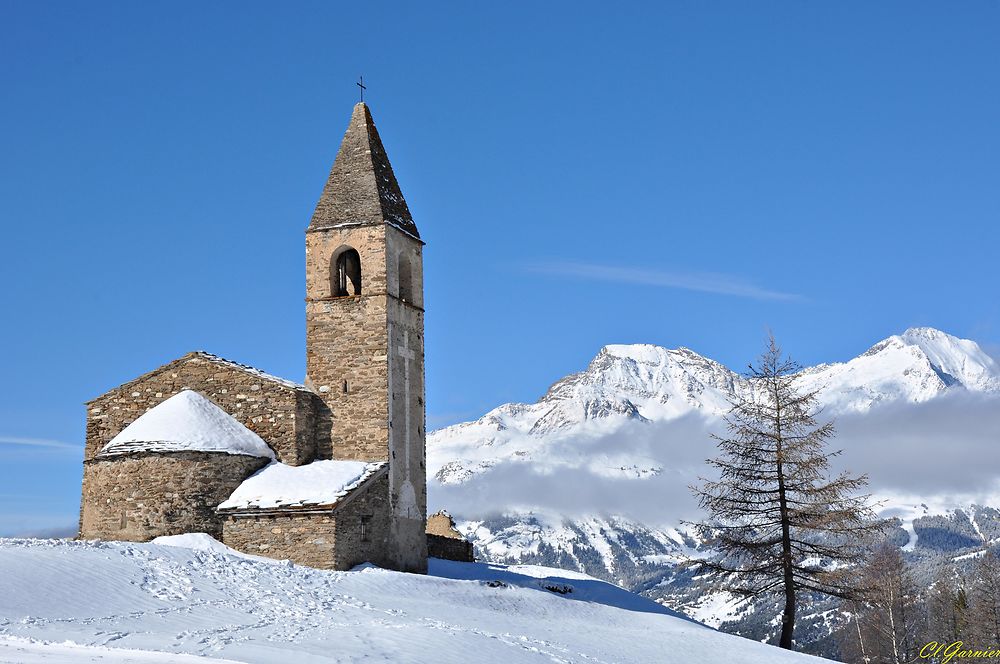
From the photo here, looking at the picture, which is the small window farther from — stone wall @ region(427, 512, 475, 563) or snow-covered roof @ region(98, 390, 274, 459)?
stone wall @ region(427, 512, 475, 563)

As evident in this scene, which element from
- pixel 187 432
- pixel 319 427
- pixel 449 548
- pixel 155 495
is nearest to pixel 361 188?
pixel 319 427

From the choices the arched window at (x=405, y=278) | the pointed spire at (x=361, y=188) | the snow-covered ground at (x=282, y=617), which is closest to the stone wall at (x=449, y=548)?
the snow-covered ground at (x=282, y=617)

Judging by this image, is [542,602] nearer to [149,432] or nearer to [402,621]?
[402,621]

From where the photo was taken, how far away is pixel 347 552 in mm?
35094

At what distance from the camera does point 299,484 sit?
36031mm

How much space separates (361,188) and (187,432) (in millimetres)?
10575

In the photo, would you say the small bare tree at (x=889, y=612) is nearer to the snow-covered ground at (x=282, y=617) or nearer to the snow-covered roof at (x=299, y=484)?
the snow-covered ground at (x=282, y=617)

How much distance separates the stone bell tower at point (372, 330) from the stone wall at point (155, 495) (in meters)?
4.76

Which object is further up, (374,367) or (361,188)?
(361,188)

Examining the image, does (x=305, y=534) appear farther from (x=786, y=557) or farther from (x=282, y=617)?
(x=786, y=557)

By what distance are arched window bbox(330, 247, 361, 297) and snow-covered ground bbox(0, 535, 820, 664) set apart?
10.3m

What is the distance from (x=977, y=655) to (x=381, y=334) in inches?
1077

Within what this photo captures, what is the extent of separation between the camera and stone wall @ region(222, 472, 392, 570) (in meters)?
34.4

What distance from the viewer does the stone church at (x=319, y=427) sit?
35312 millimetres
